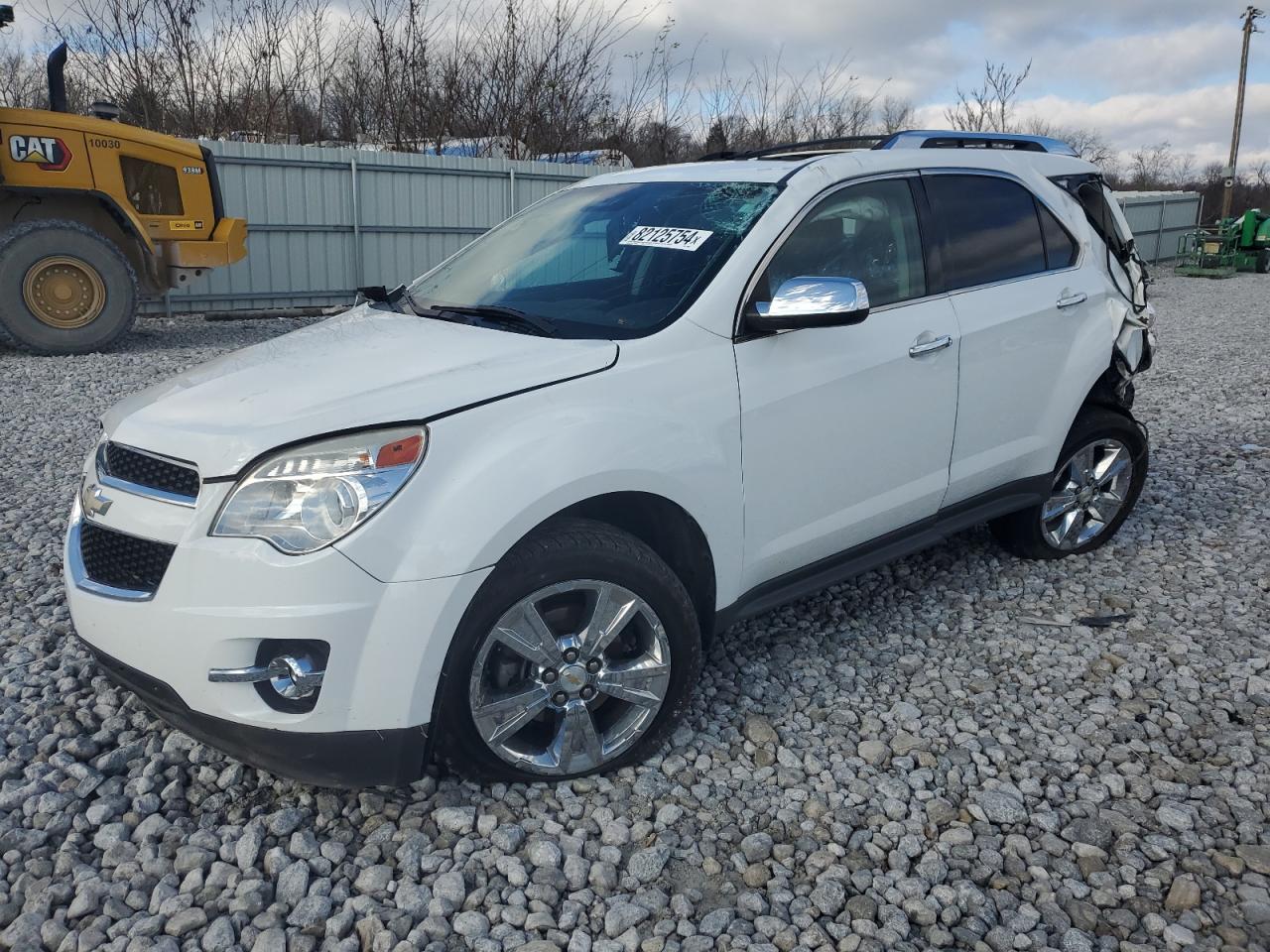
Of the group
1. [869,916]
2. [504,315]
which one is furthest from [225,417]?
[869,916]

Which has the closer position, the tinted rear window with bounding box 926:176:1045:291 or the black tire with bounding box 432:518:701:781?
the black tire with bounding box 432:518:701:781

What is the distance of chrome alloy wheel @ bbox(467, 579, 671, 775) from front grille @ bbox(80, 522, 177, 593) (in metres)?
0.82

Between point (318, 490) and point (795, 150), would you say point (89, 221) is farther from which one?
point (318, 490)

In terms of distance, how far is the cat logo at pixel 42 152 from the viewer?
9039mm

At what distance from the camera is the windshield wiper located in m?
3.04

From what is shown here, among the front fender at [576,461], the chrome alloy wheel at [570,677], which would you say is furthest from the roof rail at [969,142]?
the chrome alloy wheel at [570,677]

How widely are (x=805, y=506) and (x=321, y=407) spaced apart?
5.08ft

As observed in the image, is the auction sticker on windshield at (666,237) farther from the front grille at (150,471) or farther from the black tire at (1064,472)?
the black tire at (1064,472)

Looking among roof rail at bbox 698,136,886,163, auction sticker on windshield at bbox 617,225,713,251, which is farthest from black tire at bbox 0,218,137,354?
auction sticker on windshield at bbox 617,225,713,251

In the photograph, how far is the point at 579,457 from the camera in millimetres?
2629

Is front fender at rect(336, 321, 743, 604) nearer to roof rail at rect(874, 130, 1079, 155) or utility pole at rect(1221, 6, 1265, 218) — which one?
roof rail at rect(874, 130, 1079, 155)

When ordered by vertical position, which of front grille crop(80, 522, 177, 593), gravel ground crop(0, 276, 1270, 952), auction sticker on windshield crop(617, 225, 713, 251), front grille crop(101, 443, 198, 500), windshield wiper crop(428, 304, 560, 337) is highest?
auction sticker on windshield crop(617, 225, 713, 251)

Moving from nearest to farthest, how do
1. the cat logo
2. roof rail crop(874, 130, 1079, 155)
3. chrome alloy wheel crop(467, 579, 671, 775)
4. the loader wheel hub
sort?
chrome alloy wheel crop(467, 579, 671, 775) → roof rail crop(874, 130, 1079, 155) → the cat logo → the loader wheel hub

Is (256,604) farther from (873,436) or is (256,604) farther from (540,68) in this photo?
(540,68)
